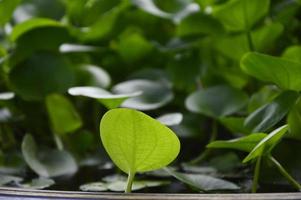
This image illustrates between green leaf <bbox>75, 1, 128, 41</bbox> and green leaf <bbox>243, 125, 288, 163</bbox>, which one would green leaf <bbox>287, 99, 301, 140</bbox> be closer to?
green leaf <bbox>243, 125, 288, 163</bbox>

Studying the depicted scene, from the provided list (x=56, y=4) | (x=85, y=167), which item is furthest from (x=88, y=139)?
(x=56, y=4)

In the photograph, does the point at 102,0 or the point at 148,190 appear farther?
the point at 102,0

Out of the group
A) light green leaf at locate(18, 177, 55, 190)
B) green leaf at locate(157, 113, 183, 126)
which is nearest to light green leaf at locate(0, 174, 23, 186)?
light green leaf at locate(18, 177, 55, 190)

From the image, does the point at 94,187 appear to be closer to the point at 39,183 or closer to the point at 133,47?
the point at 39,183

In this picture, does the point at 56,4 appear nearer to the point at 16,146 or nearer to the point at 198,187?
the point at 16,146

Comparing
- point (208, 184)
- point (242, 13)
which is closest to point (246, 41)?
point (242, 13)

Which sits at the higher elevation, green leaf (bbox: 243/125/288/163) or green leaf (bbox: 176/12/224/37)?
green leaf (bbox: 176/12/224/37)

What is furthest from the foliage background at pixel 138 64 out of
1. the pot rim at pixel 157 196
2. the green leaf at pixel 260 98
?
the pot rim at pixel 157 196
